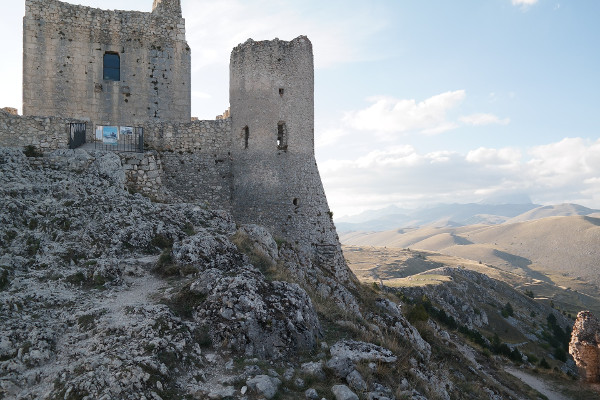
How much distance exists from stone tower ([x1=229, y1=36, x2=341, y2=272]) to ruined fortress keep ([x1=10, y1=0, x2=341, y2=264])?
0.16 feet

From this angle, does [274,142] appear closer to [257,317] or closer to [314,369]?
[257,317]

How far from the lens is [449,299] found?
60.1 metres

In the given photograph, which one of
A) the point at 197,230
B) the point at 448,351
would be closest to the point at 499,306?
the point at 448,351

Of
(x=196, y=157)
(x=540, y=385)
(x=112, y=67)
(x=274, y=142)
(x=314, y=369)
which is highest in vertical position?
(x=112, y=67)

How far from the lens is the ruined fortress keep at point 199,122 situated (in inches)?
830

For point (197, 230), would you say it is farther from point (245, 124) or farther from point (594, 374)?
point (594, 374)

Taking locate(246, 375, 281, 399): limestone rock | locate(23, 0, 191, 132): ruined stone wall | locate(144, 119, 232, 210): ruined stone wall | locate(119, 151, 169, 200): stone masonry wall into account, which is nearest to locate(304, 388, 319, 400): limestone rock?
locate(246, 375, 281, 399): limestone rock

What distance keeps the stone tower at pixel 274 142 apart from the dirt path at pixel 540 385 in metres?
17.9

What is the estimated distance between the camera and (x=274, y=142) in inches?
851

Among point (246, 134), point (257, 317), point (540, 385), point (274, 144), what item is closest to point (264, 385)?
point (257, 317)

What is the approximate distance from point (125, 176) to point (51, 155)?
9.25 ft

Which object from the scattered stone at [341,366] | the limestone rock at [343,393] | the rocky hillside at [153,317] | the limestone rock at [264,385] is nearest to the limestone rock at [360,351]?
the rocky hillside at [153,317]

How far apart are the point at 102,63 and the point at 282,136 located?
31.2ft

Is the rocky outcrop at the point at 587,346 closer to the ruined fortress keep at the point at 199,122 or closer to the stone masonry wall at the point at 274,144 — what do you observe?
the stone masonry wall at the point at 274,144
